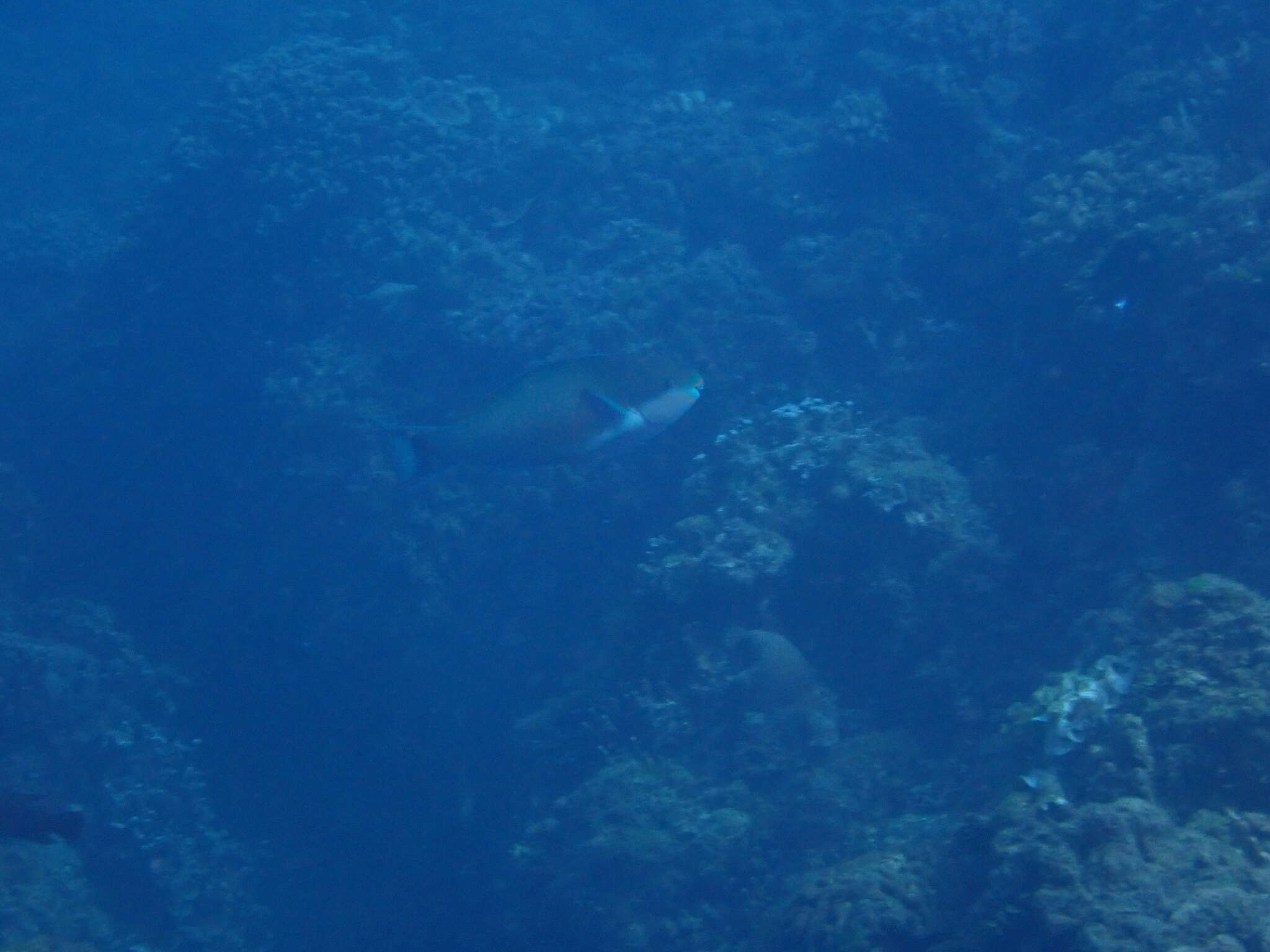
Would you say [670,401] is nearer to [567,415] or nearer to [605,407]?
[605,407]

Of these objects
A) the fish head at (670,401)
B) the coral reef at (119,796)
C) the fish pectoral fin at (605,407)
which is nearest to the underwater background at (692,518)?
the coral reef at (119,796)

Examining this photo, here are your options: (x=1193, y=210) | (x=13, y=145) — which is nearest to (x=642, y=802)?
(x=1193, y=210)

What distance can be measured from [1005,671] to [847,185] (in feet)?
19.7

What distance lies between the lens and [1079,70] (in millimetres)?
9414

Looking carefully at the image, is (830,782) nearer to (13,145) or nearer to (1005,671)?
(1005,671)

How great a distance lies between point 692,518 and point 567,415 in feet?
8.60

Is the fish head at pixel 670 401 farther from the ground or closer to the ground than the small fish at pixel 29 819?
farther from the ground

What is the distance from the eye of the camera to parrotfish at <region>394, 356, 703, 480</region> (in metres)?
4.07

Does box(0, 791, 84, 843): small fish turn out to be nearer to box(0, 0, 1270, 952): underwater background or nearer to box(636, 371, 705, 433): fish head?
box(0, 0, 1270, 952): underwater background

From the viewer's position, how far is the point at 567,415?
4.07 metres

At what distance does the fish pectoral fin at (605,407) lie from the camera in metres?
4.01

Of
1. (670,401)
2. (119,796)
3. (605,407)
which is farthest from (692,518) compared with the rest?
(119,796)

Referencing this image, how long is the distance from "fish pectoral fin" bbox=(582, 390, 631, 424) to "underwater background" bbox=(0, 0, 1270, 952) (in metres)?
2.32

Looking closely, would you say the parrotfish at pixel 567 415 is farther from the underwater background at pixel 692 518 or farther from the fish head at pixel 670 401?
the underwater background at pixel 692 518
